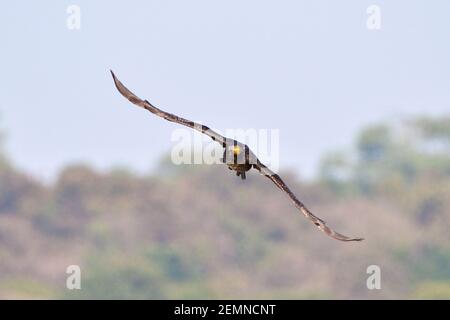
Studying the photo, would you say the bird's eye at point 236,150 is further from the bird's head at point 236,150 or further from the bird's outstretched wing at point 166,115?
the bird's outstretched wing at point 166,115

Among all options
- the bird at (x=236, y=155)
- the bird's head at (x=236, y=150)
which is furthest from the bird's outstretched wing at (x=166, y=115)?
the bird's head at (x=236, y=150)

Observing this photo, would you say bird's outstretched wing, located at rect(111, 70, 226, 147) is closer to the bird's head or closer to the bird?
the bird

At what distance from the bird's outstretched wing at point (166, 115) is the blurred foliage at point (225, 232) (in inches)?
2054

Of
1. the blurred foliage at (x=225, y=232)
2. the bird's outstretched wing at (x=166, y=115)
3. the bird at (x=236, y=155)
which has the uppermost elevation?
the bird's outstretched wing at (x=166, y=115)

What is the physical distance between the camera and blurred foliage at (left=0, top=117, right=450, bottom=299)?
268 feet

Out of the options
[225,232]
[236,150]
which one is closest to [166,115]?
[236,150]

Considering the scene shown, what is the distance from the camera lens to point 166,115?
22094 millimetres

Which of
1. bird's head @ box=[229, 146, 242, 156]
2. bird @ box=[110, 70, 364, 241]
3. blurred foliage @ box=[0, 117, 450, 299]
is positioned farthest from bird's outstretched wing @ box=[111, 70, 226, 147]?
blurred foliage @ box=[0, 117, 450, 299]

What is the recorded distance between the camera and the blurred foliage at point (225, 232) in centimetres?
8156

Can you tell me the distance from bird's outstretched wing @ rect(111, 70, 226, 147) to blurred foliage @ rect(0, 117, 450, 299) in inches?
2054

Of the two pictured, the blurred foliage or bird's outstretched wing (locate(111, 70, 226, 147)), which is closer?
bird's outstretched wing (locate(111, 70, 226, 147))

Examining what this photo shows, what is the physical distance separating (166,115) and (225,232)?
2654 inches

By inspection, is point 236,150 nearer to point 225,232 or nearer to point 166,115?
point 166,115

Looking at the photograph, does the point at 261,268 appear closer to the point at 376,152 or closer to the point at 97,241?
the point at 97,241
